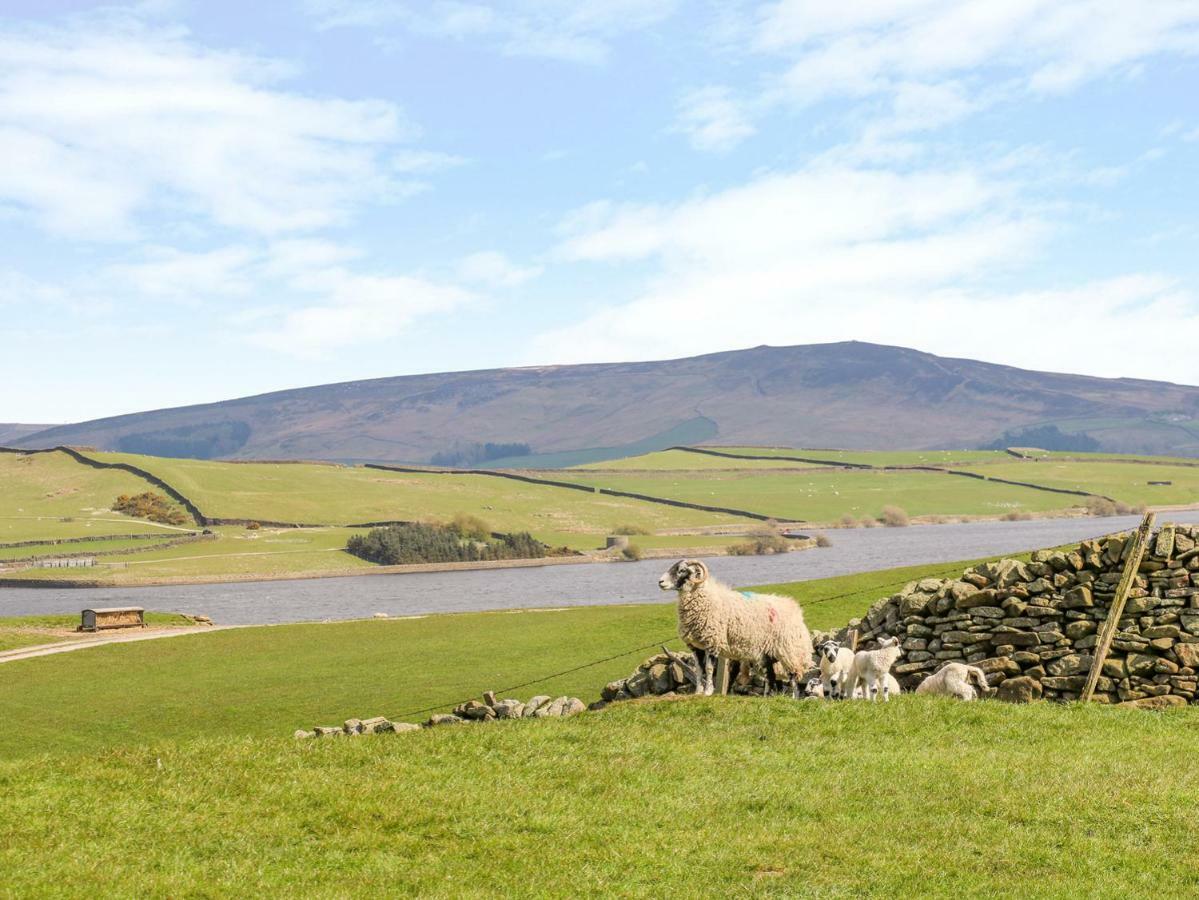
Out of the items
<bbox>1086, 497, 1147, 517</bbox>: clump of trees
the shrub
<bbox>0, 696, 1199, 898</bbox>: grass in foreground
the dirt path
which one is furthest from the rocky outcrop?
<bbox>1086, 497, 1147, 517</bbox>: clump of trees

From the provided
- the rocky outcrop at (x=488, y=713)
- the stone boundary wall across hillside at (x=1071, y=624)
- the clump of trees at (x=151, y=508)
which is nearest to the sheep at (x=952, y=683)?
the stone boundary wall across hillside at (x=1071, y=624)

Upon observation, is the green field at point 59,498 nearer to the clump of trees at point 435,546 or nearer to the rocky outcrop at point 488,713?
the clump of trees at point 435,546

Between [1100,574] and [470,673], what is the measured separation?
1734cm

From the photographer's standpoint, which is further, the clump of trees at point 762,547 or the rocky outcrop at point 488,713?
the clump of trees at point 762,547

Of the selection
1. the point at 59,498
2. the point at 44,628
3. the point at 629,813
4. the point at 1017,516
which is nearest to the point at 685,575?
the point at 629,813

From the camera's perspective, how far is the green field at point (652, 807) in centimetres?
1012

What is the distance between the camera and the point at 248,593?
348 ft

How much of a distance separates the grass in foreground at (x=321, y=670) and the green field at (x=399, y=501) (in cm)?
10730

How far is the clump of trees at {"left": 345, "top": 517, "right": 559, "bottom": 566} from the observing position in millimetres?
137375

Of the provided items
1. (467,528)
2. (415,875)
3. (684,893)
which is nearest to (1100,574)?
(684,893)

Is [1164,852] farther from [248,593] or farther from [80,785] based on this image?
[248,593]

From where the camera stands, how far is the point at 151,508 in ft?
512

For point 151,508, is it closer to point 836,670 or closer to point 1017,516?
point 1017,516

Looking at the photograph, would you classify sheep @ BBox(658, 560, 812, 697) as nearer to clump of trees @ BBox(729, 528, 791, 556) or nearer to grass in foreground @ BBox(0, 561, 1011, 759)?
grass in foreground @ BBox(0, 561, 1011, 759)
